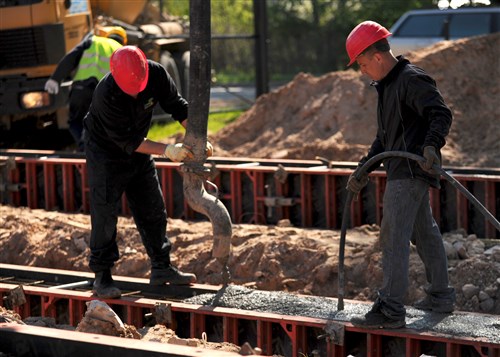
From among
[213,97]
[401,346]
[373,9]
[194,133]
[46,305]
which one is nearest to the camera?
[401,346]

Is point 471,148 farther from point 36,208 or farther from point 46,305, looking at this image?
point 46,305

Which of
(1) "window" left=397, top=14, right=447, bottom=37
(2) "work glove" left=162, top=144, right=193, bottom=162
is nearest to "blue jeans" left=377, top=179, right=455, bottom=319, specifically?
(2) "work glove" left=162, top=144, right=193, bottom=162

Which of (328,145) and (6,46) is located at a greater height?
(6,46)

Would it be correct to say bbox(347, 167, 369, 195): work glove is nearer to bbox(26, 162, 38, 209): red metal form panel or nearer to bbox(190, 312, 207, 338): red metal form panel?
bbox(190, 312, 207, 338): red metal form panel

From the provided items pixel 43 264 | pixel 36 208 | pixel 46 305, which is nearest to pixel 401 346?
pixel 46 305

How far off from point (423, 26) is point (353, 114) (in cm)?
555

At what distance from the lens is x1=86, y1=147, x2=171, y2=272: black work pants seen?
8477 mm

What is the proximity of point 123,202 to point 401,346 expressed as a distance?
532 cm

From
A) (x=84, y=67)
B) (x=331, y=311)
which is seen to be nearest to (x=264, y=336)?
(x=331, y=311)

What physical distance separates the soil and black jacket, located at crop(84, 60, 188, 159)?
2.04 meters

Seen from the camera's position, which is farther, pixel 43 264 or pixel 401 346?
pixel 43 264

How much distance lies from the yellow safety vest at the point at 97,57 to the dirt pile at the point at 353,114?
120 inches

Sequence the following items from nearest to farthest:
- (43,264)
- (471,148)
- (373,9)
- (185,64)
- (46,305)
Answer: (46,305) < (43,264) < (471,148) < (185,64) < (373,9)

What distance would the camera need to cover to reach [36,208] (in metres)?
12.8
